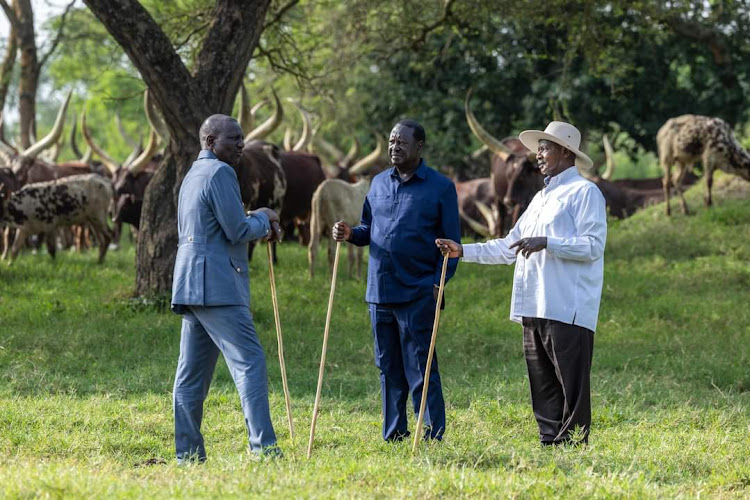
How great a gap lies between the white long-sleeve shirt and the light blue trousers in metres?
1.62

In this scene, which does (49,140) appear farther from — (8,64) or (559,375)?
(559,375)

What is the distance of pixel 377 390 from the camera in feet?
29.0

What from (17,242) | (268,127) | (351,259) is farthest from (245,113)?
(17,242)

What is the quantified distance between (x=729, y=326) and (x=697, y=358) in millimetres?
1438

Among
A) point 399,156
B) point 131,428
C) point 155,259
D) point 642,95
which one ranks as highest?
point 642,95

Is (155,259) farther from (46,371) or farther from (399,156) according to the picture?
(399,156)

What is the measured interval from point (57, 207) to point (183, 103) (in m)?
4.22

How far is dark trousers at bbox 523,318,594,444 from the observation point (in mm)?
6406

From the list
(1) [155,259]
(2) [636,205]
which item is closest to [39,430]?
(1) [155,259]

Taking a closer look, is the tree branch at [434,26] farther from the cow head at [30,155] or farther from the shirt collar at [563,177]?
the shirt collar at [563,177]

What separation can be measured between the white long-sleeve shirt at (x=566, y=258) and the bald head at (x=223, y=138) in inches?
67.5

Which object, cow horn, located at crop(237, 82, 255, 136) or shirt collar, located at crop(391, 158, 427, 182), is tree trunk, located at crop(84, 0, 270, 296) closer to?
cow horn, located at crop(237, 82, 255, 136)

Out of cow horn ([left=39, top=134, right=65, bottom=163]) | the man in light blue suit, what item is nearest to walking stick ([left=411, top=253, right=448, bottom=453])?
the man in light blue suit

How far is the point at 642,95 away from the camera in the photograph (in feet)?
67.1
